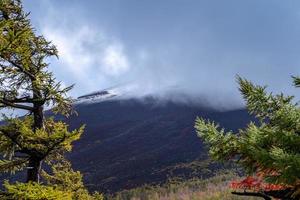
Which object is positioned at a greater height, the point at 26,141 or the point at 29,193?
the point at 26,141

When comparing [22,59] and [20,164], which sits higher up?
[22,59]

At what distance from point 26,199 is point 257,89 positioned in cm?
956

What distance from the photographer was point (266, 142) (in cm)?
548

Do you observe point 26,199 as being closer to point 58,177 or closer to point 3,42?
point 3,42

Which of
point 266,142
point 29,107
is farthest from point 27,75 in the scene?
point 266,142

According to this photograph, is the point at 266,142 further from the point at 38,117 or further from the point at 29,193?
the point at 38,117

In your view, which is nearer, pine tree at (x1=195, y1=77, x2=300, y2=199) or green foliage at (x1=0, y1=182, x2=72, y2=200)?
pine tree at (x1=195, y1=77, x2=300, y2=199)

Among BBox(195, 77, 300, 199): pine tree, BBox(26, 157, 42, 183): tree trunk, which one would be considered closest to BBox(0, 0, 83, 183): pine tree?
BBox(26, 157, 42, 183): tree trunk

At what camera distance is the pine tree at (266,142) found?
459 centimetres

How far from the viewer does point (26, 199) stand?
535 inches

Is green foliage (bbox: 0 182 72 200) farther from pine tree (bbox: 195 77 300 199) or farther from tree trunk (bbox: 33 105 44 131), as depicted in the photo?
pine tree (bbox: 195 77 300 199)

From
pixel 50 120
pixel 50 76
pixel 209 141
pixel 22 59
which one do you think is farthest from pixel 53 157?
pixel 209 141

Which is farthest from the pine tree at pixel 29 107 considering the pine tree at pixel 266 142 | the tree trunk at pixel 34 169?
the pine tree at pixel 266 142

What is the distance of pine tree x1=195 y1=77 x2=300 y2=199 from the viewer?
4.59 metres
